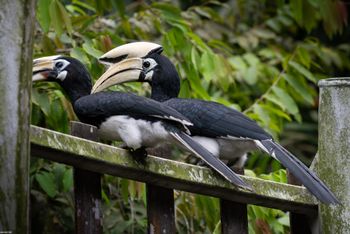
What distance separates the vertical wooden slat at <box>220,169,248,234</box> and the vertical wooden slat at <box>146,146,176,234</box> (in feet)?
0.56

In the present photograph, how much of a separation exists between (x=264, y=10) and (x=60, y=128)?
3107 mm

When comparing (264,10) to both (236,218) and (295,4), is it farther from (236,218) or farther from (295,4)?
(236,218)

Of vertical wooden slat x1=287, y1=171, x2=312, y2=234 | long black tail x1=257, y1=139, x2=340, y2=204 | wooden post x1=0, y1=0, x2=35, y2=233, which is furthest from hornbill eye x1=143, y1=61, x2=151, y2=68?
wooden post x1=0, y1=0, x2=35, y2=233

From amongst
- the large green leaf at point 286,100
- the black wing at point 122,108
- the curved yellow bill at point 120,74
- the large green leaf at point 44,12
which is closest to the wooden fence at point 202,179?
the black wing at point 122,108

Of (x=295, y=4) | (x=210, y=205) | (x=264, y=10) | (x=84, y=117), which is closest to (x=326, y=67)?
(x=264, y=10)

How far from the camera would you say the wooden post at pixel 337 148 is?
285 centimetres

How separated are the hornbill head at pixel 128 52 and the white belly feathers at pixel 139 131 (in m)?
0.49

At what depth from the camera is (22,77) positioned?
6.42 ft

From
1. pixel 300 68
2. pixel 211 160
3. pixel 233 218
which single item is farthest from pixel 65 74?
pixel 300 68

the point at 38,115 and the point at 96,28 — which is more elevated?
the point at 96,28

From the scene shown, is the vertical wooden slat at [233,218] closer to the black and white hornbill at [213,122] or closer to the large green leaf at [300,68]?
the black and white hornbill at [213,122]

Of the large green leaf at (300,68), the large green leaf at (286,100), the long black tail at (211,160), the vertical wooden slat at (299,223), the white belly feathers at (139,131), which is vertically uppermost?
the large green leaf at (300,68)

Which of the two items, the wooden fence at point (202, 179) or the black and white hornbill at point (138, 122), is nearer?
the wooden fence at point (202, 179)

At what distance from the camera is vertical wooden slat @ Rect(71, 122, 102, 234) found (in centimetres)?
262
